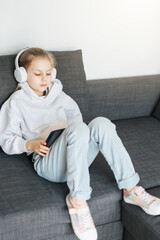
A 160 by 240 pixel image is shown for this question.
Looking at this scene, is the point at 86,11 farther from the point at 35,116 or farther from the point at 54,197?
the point at 54,197

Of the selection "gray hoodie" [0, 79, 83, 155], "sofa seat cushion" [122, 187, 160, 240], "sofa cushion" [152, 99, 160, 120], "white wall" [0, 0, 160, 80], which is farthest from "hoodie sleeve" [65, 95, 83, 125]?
"sofa cushion" [152, 99, 160, 120]

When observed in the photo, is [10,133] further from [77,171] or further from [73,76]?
[73,76]

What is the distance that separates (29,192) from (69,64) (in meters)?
0.87

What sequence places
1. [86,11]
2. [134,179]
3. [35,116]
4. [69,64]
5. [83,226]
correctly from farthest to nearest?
1. [86,11]
2. [69,64]
3. [35,116]
4. [134,179]
5. [83,226]

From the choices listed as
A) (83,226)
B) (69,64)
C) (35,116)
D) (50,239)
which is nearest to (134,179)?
(83,226)

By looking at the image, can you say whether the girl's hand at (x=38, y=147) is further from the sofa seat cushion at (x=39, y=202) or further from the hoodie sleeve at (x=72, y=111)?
the hoodie sleeve at (x=72, y=111)

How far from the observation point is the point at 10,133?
5.51 ft

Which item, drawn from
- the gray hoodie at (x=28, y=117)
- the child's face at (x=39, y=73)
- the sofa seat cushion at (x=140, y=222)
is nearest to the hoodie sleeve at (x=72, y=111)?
the gray hoodie at (x=28, y=117)

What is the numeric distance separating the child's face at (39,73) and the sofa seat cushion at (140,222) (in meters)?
0.74

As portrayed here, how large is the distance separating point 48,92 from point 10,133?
337mm

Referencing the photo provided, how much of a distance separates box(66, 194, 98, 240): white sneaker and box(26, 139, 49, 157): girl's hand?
259 millimetres

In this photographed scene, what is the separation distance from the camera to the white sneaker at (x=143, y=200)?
1.43 m

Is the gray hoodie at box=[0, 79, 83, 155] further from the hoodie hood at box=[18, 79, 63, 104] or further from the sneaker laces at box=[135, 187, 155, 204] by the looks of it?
the sneaker laces at box=[135, 187, 155, 204]

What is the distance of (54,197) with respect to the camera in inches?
58.2
